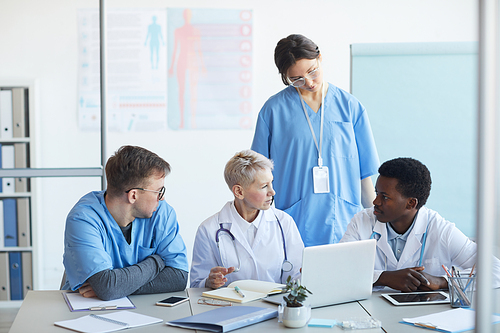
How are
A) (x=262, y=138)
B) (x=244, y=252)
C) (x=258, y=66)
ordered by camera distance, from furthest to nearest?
(x=258, y=66), (x=262, y=138), (x=244, y=252)

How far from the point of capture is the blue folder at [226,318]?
1.41 metres

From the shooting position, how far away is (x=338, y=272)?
161 centimetres

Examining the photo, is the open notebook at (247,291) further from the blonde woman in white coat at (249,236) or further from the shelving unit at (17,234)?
the shelving unit at (17,234)

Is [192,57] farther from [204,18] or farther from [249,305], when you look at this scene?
A: [249,305]

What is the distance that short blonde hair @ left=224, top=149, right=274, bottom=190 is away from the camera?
2164 millimetres

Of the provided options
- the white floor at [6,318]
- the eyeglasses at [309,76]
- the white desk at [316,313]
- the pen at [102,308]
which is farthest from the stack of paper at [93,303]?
the white floor at [6,318]

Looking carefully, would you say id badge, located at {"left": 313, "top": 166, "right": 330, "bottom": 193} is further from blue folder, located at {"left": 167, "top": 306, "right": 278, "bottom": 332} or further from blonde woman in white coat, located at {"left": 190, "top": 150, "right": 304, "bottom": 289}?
blue folder, located at {"left": 167, "top": 306, "right": 278, "bottom": 332}

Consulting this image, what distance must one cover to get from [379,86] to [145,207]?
2.45 m

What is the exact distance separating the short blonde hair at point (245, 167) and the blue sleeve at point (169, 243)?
1.08ft

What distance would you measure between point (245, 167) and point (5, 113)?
2.04 m

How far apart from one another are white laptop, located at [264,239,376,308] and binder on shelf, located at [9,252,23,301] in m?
2.60

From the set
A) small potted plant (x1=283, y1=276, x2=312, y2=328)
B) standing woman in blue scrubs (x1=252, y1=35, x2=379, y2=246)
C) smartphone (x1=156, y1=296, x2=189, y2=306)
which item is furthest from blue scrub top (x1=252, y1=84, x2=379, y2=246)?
small potted plant (x1=283, y1=276, x2=312, y2=328)

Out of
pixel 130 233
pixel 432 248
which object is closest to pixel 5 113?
pixel 130 233

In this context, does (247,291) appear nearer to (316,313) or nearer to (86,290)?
(316,313)
